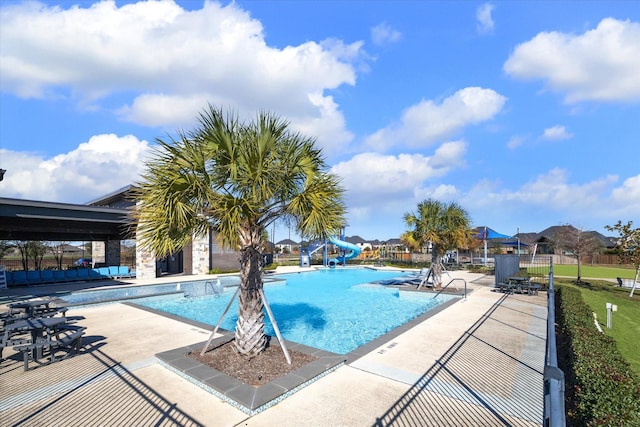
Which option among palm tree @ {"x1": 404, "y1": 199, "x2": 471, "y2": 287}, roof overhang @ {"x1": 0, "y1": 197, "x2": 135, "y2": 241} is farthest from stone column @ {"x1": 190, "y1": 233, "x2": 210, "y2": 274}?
palm tree @ {"x1": 404, "y1": 199, "x2": 471, "y2": 287}

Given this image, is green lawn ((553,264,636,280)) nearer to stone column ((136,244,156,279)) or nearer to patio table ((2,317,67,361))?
patio table ((2,317,67,361))

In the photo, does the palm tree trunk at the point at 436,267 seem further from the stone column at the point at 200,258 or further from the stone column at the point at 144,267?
the stone column at the point at 144,267

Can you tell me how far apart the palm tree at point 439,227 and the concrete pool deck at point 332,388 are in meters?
7.69

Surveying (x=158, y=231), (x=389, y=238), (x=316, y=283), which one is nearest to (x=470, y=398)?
(x=158, y=231)

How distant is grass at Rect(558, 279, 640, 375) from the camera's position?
25.3 ft

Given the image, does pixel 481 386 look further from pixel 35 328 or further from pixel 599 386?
pixel 35 328

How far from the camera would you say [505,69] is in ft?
51.1

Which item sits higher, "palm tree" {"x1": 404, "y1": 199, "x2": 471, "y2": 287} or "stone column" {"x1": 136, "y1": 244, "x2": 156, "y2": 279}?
"palm tree" {"x1": 404, "y1": 199, "x2": 471, "y2": 287}

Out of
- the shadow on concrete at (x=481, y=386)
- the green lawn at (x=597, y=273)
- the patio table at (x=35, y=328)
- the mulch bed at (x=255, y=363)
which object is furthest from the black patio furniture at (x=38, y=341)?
the green lawn at (x=597, y=273)

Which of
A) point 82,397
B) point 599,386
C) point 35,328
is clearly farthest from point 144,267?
point 599,386

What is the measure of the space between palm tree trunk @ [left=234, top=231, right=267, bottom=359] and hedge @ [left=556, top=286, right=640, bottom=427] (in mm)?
4778

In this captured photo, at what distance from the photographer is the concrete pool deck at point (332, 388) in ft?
13.5

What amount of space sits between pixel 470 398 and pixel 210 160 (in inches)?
232

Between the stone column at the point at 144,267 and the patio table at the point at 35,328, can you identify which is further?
the stone column at the point at 144,267
